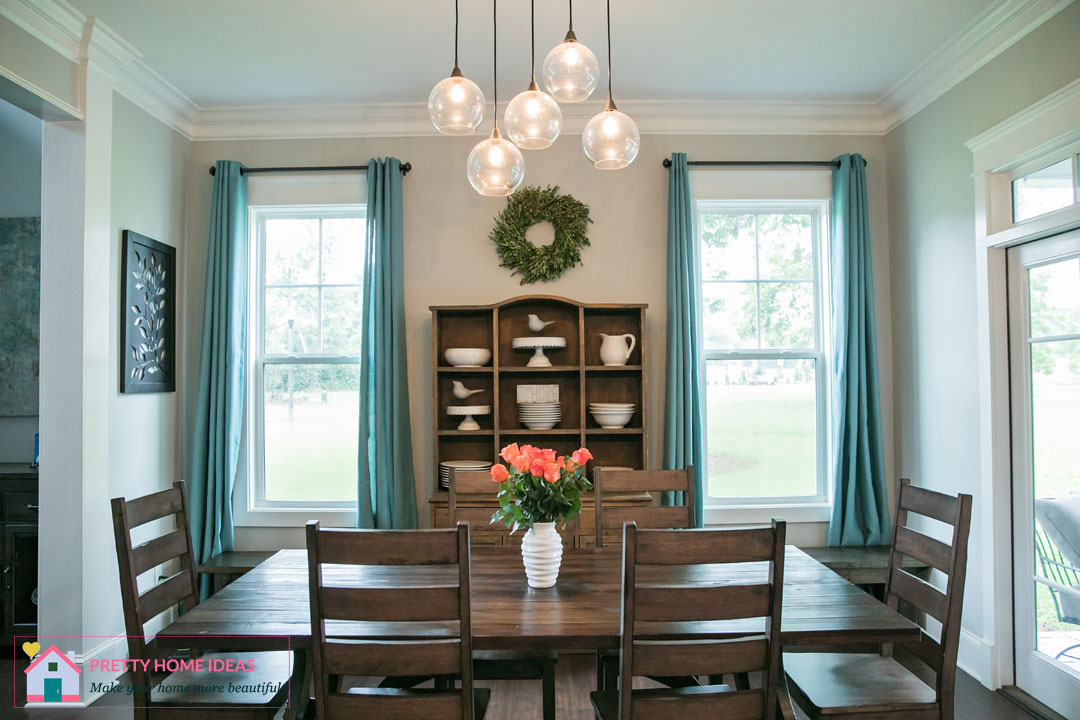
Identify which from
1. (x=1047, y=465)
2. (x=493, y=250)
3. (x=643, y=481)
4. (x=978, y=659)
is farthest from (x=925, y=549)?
(x=493, y=250)

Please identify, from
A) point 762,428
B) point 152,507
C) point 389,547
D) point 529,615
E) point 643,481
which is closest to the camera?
point 389,547

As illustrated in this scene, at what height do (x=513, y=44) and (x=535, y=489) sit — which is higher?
(x=513, y=44)

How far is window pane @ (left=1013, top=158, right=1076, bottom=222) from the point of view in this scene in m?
2.69

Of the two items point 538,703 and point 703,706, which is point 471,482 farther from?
point 703,706

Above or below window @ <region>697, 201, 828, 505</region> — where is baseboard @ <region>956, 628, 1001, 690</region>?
below

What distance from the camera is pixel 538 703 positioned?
2.99 metres

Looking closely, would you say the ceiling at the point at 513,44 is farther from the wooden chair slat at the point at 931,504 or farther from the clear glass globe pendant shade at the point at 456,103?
the wooden chair slat at the point at 931,504

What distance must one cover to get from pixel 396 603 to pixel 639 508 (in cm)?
127

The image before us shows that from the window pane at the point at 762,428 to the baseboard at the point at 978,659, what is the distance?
1.09 m

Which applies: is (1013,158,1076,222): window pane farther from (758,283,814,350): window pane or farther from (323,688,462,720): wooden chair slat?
(323,688,462,720): wooden chair slat

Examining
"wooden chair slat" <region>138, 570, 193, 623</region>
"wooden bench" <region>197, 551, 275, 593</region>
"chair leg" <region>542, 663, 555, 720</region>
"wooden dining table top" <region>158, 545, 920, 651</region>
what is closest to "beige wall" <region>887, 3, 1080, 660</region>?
"wooden dining table top" <region>158, 545, 920, 651</region>

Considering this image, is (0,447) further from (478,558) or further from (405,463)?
(478,558)

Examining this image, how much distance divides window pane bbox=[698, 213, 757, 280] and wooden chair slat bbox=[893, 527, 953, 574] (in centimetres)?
211

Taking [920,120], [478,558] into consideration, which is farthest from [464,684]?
[920,120]
